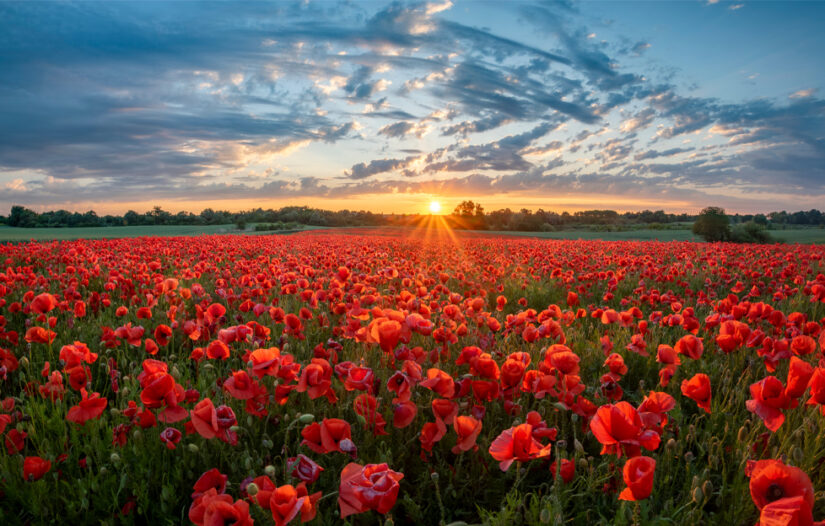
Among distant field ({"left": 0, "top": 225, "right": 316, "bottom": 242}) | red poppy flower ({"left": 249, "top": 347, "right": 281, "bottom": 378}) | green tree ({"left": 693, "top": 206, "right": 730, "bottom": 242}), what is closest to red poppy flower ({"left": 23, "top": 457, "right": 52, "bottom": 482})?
red poppy flower ({"left": 249, "top": 347, "right": 281, "bottom": 378})

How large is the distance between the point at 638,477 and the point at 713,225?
34.2 meters

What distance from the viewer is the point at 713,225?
97.3ft

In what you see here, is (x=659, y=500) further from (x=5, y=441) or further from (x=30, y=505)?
(x=5, y=441)

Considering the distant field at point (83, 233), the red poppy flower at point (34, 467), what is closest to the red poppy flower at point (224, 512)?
the red poppy flower at point (34, 467)

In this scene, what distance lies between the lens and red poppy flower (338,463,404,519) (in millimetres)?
1379

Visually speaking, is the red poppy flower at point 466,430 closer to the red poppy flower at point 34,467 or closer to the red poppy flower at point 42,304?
the red poppy flower at point 34,467

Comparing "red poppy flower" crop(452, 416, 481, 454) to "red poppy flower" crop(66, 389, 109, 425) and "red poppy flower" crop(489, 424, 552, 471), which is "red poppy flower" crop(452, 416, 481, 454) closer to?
"red poppy flower" crop(489, 424, 552, 471)

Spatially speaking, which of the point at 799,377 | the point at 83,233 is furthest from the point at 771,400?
the point at 83,233

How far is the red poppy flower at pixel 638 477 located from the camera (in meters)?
1.43

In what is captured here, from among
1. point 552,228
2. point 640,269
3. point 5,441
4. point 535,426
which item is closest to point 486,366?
point 535,426

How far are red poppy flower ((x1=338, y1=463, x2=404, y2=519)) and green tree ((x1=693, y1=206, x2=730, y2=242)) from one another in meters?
34.3

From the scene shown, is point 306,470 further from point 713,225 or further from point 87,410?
point 713,225

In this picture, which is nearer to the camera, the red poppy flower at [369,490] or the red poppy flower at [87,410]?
the red poppy flower at [369,490]

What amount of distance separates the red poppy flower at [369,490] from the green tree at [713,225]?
34251 millimetres
